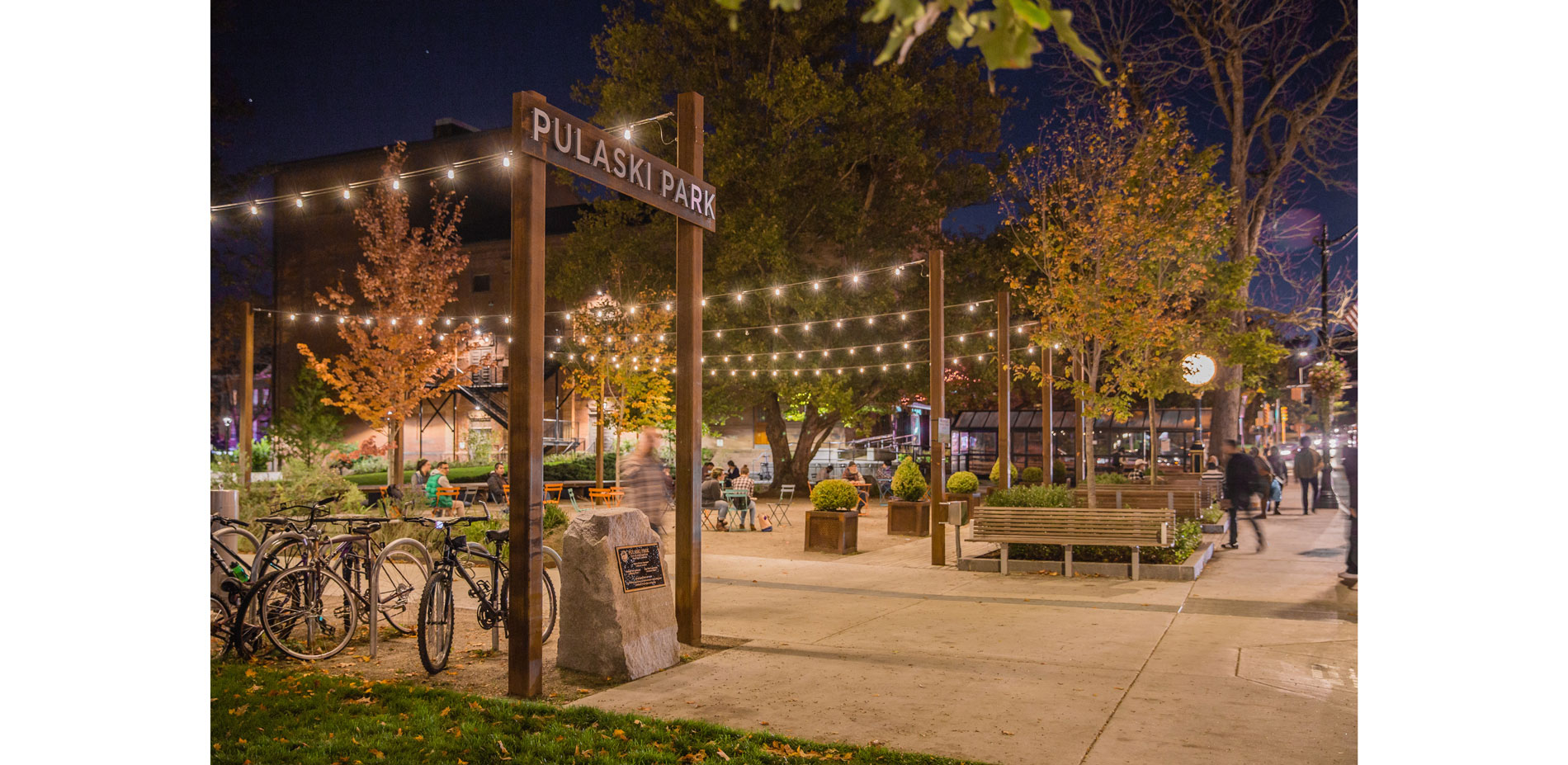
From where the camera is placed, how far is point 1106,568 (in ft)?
38.1

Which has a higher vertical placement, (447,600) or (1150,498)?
(447,600)

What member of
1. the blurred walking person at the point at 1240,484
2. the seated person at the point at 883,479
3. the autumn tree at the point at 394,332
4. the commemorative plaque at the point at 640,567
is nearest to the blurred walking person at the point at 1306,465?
the blurred walking person at the point at 1240,484

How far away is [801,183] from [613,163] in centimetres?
1839

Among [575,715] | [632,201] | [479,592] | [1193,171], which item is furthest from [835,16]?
[575,715]

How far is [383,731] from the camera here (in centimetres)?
529

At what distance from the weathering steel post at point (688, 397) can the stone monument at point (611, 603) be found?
28.6 inches

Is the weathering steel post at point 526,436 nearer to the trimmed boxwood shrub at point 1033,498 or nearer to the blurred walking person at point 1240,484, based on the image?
the trimmed boxwood shrub at point 1033,498

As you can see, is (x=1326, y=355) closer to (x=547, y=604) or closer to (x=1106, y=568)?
(x=1106, y=568)

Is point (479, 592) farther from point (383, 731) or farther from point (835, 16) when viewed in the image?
point (835, 16)

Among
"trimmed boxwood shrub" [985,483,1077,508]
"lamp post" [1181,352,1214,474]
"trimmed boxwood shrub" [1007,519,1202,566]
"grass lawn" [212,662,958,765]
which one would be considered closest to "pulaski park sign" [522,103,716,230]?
"grass lawn" [212,662,958,765]

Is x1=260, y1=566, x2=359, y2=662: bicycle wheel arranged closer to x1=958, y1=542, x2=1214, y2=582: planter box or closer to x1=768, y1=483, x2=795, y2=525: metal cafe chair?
x1=958, y1=542, x2=1214, y2=582: planter box

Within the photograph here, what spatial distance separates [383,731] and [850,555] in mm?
9525

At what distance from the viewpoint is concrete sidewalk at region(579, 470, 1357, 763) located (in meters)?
5.12

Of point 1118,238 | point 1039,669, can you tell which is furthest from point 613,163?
point 1118,238
